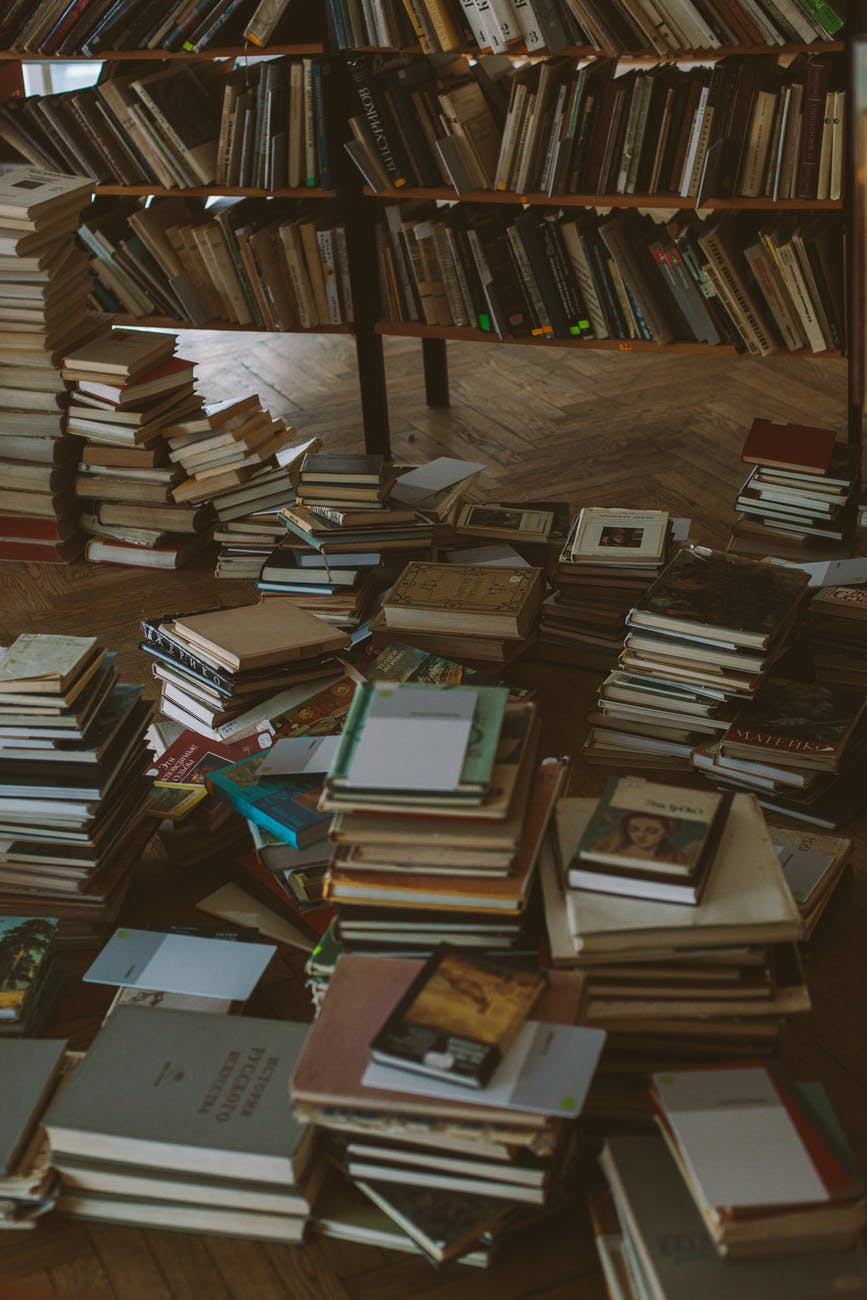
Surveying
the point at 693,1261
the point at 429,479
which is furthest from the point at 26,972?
the point at 429,479

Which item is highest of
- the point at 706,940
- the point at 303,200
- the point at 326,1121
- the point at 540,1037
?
the point at 303,200

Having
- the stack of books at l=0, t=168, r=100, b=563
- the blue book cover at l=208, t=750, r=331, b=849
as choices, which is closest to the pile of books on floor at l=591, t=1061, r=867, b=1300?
the blue book cover at l=208, t=750, r=331, b=849

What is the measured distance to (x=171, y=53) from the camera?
Answer: 12.9 ft

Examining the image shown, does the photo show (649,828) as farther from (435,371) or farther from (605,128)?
(435,371)

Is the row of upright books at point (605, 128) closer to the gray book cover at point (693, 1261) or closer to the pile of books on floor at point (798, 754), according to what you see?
the pile of books on floor at point (798, 754)

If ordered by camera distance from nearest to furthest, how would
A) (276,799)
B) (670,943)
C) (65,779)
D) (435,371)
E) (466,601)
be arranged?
(670,943), (65,779), (276,799), (466,601), (435,371)

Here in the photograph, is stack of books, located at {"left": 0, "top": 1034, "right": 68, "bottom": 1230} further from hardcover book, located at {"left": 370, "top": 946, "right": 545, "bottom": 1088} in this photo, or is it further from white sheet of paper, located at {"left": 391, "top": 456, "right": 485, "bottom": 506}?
white sheet of paper, located at {"left": 391, "top": 456, "right": 485, "bottom": 506}

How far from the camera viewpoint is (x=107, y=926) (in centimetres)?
247

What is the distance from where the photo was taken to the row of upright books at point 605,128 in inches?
139

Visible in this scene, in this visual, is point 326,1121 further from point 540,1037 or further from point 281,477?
point 281,477

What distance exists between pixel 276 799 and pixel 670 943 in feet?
2.84

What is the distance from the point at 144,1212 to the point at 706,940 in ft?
2.68

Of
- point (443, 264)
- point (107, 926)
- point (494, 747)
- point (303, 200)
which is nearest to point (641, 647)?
point (494, 747)

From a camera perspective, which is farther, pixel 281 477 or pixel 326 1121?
pixel 281 477
